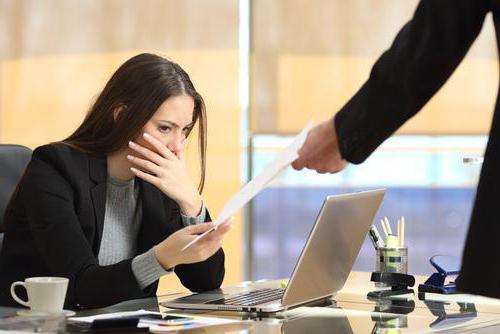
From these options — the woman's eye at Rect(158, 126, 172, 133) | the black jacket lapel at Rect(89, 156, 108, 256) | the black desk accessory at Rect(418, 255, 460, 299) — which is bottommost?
the black desk accessory at Rect(418, 255, 460, 299)

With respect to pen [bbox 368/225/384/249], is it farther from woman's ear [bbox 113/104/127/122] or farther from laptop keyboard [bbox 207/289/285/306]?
woman's ear [bbox 113/104/127/122]

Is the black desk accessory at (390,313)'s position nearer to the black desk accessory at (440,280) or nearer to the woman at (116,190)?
the black desk accessory at (440,280)

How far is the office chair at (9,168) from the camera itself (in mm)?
2572

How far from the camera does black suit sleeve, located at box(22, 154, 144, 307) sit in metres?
2.18

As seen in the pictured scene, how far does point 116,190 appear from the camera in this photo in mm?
2555

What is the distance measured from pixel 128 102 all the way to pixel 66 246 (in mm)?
464

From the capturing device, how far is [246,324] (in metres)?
1.83

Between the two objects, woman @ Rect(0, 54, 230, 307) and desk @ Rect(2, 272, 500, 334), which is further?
woman @ Rect(0, 54, 230, 307)

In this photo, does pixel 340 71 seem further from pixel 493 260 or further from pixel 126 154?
pixel 493 260

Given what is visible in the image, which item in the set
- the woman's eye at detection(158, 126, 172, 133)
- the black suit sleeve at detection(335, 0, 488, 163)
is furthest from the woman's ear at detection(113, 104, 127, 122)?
the black suit sleeve at detection(335, 0, 488, 163)

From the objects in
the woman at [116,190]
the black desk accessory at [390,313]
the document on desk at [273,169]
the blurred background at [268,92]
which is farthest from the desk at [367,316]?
the blurred background at [268,92]

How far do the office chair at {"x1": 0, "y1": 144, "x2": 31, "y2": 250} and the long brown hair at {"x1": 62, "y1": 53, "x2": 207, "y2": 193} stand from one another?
0.17 meters

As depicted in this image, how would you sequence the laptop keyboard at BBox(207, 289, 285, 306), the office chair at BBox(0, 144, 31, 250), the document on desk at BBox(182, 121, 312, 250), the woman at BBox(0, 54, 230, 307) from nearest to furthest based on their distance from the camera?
the document on desk at BBox(182, 121, 312, 250), the laptop keyboard at BBox(207, 289, 285, 306), the woman at BBox(0, 54, 230, 307), the office chair at BBox(0, 144, 31, 250)

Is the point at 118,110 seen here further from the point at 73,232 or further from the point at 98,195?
the point at 73,232
